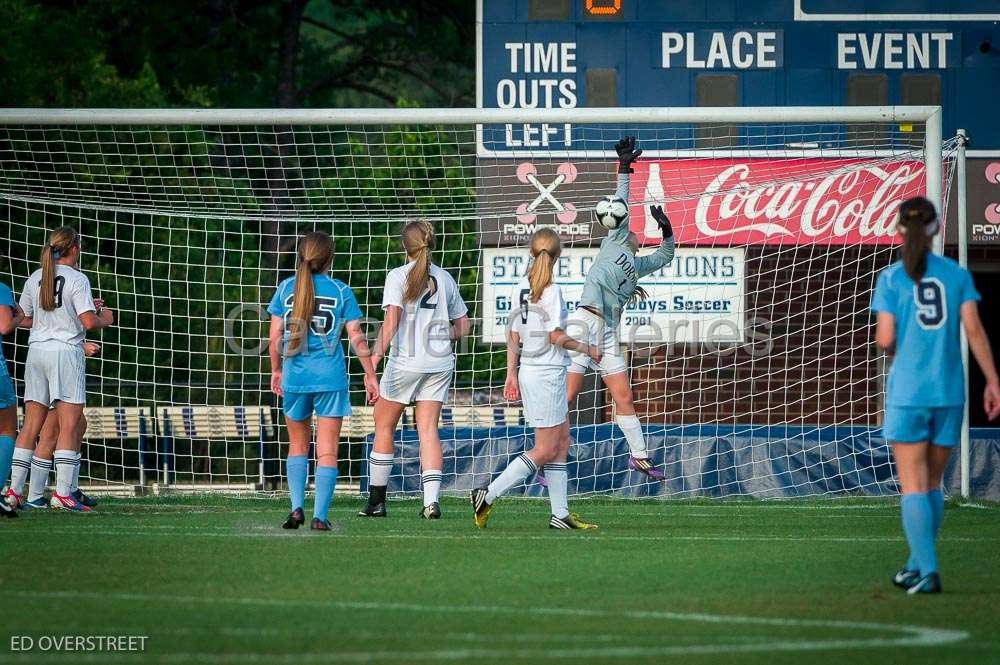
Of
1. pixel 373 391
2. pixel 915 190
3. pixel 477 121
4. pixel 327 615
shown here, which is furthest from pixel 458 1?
pixel 327 615

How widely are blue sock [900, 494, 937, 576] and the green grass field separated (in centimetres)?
16

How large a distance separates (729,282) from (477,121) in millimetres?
5439

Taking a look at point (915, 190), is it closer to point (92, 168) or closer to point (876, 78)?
point (876, 78)

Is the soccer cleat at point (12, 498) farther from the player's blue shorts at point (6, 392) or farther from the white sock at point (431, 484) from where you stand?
the white sock at point (431, 484)

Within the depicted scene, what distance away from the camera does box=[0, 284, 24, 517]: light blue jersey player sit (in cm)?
909

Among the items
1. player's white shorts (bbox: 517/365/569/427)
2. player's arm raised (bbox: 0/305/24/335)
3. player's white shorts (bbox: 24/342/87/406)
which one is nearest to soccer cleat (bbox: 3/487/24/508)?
player's white shorts (bbox: 24/342/87/406)

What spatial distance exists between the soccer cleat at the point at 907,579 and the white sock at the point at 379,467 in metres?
4.15

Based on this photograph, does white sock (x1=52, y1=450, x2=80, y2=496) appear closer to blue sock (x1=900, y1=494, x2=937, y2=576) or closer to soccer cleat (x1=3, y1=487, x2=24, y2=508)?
soccer cleat (x1=3, y1=487, x2=24, y2=508)

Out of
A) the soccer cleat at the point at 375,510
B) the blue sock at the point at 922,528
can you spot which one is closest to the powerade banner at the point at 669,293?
the soccer cleat at the point at 375,510

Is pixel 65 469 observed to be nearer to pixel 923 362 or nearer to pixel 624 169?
pixel 624 169

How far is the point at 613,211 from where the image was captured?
10.6m

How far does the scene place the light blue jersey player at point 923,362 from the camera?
253 inches

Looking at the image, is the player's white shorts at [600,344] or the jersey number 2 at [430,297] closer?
the jersey number 2 at [430,297]

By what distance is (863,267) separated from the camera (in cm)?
1708
